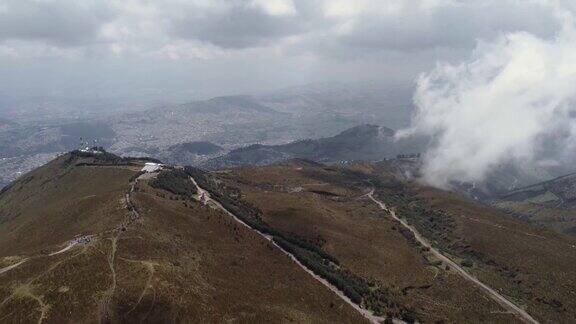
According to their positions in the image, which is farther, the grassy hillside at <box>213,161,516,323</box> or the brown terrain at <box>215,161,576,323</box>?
the brown terrain at <box>215,161,576,323</box>

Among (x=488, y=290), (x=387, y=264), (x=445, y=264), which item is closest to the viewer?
(x=488, y=290)

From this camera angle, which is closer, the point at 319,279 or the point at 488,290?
the point at 319,279

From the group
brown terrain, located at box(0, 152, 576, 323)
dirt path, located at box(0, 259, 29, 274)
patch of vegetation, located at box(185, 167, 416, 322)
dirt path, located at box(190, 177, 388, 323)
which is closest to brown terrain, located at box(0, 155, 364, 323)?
brown terrain, located at box(0, 152, 576, 323)

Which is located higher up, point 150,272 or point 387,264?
point 150,272

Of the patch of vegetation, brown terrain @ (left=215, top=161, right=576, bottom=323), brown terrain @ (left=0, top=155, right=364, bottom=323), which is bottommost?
brown terrain @ (left=215, top=161, right=576, bottom=323)

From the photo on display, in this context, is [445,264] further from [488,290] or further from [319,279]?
[319,279]

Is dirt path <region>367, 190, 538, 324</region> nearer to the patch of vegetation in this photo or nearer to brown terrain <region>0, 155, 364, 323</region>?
the patch of vegetation

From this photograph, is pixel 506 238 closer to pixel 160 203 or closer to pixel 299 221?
pixel 299 221

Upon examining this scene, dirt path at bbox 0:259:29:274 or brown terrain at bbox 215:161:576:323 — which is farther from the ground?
dirt path at bbox 0:259:29:274

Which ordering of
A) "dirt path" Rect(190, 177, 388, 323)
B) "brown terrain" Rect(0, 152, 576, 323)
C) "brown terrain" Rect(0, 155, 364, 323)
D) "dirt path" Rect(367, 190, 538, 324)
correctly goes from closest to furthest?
"brown terrain" Rect(0, 155, 364, 323)
"brown terrain" Rect(0, 152, 576, 323)
"dirt path" Rect(190, 177, 388, 323)
"dirt path" Rect(367, 190, 538, 324)

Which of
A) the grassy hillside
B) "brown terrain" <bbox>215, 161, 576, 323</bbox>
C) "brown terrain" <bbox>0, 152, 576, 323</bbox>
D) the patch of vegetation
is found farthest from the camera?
"brown terrain" <bbox>215, 161, 576, 323</bbox>

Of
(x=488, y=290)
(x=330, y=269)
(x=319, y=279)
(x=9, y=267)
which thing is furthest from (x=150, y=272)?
(x=488, y=290)

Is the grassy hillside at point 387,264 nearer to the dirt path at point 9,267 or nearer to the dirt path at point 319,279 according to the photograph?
the dirt path at point 319,279
